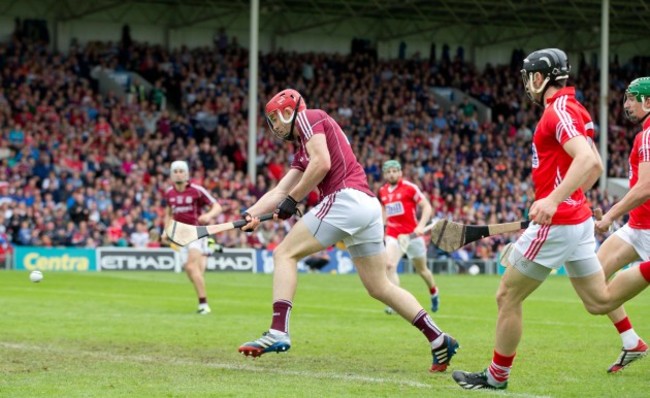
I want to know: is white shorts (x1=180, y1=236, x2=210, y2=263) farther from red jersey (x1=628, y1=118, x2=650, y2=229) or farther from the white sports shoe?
red jersey (x1=628, y1=118, x2=650, y2=229)

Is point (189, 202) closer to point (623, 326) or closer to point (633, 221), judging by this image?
point (633, 221)

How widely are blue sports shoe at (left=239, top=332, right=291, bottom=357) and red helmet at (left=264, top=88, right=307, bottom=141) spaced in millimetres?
1750

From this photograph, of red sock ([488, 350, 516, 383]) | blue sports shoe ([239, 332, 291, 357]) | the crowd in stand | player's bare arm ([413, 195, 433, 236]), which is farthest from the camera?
the crowd in stand

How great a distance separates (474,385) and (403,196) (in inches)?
423

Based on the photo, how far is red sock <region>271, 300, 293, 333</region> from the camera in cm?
980

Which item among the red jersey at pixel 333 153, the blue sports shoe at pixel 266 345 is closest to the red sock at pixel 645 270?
the red jersey at pixel 333 153

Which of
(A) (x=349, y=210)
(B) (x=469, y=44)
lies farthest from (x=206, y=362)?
(B) (x=469, y=44)

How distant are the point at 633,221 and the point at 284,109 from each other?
11.5 feet

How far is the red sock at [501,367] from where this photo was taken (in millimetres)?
8938

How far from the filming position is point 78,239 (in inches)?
1293

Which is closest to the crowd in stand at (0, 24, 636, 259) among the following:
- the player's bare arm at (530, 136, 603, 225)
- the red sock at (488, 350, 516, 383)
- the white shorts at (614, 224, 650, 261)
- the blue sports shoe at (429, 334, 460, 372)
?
the white shorts at (614, 224, 650, 261)

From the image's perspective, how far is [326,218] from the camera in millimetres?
10039

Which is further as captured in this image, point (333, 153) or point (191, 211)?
point (191, 211)

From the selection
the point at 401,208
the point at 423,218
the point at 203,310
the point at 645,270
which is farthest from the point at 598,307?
the point at 401,208
